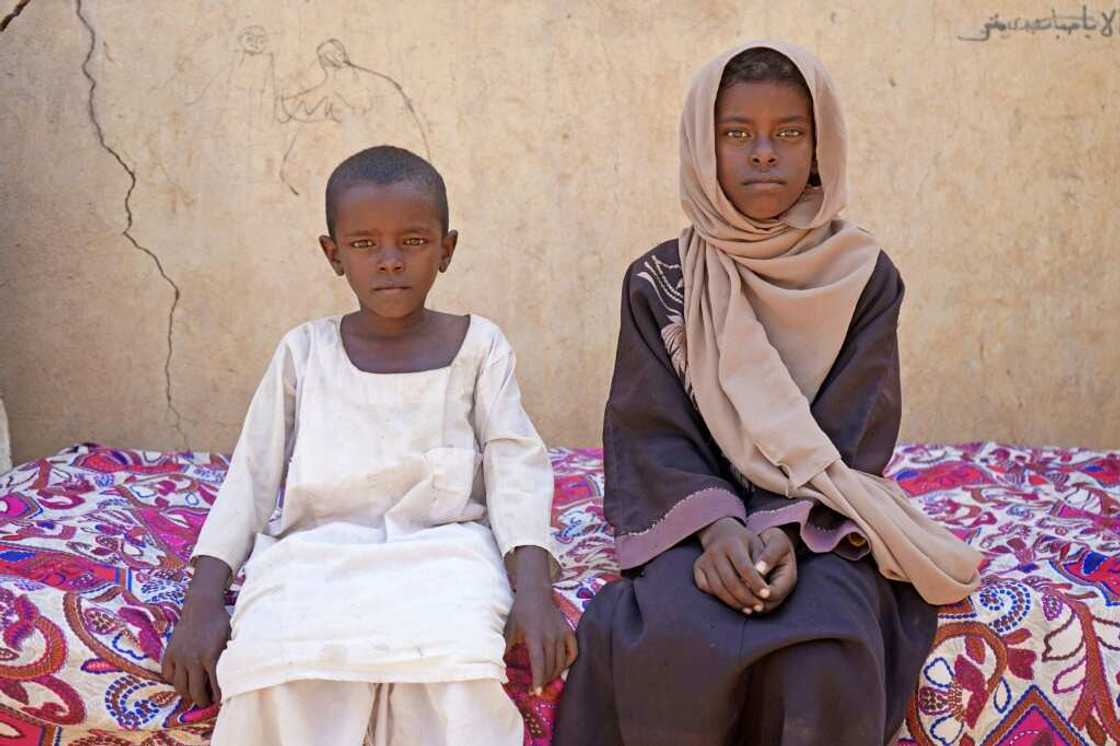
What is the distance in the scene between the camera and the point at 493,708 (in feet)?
8.38

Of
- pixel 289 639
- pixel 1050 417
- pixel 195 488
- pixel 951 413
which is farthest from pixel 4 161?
pixel 1050 417

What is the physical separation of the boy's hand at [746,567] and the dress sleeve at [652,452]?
8 cm

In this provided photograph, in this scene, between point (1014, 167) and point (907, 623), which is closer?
point (907, 623)

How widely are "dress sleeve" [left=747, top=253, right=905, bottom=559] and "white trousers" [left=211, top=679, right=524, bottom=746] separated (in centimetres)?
64

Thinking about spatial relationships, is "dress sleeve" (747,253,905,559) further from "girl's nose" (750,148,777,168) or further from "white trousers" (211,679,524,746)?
"white trousers" (211,679,524,746)

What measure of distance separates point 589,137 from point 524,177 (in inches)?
10.0

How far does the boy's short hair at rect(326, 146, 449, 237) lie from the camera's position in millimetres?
2922

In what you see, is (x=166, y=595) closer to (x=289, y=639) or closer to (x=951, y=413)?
(x=289, y=639)

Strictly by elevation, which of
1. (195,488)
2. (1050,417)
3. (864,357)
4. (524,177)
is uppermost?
(524,177)

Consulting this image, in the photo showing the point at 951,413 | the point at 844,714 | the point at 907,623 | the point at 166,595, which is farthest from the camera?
the point at 951,413

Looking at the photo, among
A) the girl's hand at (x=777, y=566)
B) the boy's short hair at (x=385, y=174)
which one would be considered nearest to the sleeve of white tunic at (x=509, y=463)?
the boy's short hair at (x=385, y=174)

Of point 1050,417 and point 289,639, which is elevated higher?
point 289,639

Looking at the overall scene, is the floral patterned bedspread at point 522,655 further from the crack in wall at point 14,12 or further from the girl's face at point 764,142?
the crack in wall at point 14,12

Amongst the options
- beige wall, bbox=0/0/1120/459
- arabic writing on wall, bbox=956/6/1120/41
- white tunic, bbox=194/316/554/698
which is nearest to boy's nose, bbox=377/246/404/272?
white tunic, bbox=194/316/554/698
